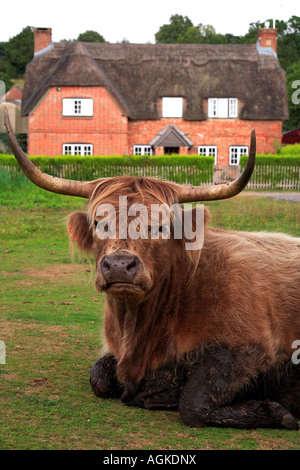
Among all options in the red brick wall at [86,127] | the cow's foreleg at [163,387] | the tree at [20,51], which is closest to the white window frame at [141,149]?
the red brick wall at [86,127]

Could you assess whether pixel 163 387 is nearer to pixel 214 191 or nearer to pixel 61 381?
pixel 61 381

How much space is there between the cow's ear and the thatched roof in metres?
38.1

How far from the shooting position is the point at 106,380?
5148 mm

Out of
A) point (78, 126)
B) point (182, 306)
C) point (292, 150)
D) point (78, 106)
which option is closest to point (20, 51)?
point (78, 106)

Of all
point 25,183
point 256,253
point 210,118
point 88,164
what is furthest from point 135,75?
point 256,253

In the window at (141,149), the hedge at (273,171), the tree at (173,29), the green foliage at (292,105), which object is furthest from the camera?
the tree at (173,29)

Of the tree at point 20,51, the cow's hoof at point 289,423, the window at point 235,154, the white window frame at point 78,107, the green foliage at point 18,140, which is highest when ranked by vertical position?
the tree at point 20,51

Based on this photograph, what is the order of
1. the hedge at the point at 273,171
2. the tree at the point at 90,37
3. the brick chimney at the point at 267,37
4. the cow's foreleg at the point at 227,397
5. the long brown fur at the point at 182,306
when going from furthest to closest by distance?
the tree at the point at 90,37 → the brick chimney at the point at 267,37 → the hedge at the point at 273,171 → the long brown fur at the point at 182,306 → the cow's foreleg at the point at 227,397

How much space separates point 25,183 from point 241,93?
84.3 ft

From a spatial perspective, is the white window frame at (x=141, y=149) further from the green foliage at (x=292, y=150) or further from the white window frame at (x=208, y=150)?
the green foliage at (x=292, y=150)

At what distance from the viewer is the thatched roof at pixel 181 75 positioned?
4353 cm

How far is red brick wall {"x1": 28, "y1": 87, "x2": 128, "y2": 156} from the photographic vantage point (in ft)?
133

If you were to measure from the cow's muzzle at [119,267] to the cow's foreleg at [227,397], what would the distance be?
1.04 meters
